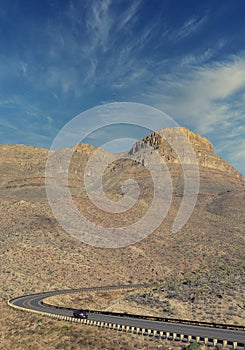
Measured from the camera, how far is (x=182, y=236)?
10138 centimetres

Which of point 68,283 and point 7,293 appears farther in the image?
point 68,283

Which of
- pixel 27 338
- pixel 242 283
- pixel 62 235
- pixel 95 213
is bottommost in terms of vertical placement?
pixel 27 338

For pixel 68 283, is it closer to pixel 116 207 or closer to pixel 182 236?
pixel 182 236

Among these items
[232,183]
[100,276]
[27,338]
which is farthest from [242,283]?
[232,183]

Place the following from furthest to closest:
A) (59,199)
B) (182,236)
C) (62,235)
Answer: (59,199) < (182,236) < (62,235)

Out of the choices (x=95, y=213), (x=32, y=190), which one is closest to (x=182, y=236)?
(x=95, y=213)

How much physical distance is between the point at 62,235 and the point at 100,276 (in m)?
20.8

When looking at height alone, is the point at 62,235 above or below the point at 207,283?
above

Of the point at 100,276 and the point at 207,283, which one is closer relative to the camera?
the point at 207,283

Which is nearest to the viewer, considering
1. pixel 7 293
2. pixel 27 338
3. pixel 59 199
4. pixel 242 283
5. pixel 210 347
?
pixel 210 347

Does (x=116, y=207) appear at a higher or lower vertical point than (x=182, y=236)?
higher

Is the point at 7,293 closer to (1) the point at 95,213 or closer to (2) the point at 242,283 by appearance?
(2) the point at 242,283

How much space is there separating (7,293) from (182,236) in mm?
55168

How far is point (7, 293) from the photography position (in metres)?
57.9
